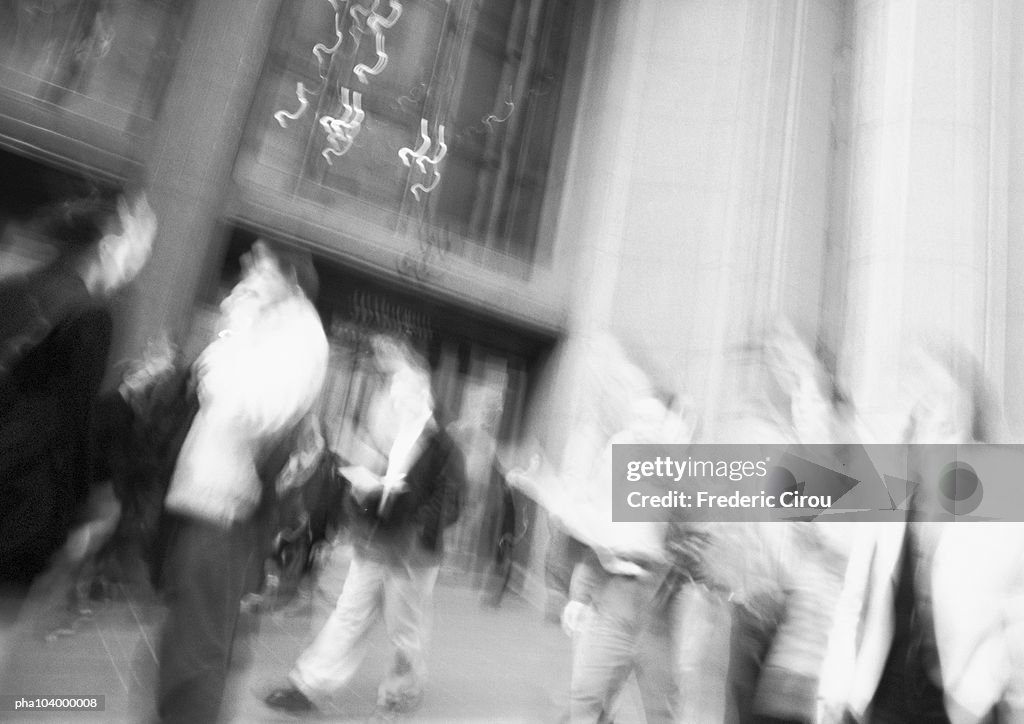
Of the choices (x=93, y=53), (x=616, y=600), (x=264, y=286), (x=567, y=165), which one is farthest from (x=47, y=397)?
(x=567, y=165)

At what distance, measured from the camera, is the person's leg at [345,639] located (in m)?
3.50

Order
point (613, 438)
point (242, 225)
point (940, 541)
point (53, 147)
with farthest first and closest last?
point (242, 225), point (53, 147), point (613, 438), point (940, 541)

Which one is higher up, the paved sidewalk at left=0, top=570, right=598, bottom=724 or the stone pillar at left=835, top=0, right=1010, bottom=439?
the stone pillar at left=835, top=0, right=1010, bottom=439

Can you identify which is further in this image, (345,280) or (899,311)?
(345,280)

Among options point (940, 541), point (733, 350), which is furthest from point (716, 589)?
point (733, 350)

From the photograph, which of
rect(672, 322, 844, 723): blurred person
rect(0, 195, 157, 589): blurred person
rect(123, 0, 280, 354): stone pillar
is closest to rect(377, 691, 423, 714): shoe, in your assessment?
rect(672, 322, 844, 723): blurred person

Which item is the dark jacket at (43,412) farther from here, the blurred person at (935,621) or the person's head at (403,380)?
the blurred person at (935,621)

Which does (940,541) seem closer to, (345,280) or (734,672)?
(734,672)

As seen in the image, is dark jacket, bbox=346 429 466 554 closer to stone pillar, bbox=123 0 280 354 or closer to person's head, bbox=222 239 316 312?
person's head, bbox=222 239 316 312

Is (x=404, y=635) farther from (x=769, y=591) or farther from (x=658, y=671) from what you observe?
(x=769, y=591)

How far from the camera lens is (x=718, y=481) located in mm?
3713

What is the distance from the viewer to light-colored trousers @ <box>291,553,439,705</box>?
3518 millimetres

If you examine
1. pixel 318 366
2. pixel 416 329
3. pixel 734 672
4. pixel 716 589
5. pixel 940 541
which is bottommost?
pixel 734 672

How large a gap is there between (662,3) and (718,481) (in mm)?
8909
